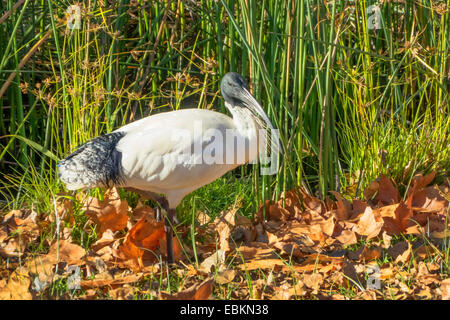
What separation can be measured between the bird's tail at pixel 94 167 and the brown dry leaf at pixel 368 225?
99 cm

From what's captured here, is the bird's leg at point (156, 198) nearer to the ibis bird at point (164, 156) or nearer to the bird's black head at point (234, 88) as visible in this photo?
the ibis bird at point (164, 156)

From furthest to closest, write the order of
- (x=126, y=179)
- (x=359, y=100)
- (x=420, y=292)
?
(x=359, y=100) < (x=126, y=179) < (x=420, y=292)

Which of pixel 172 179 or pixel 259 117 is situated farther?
pixel 259 117

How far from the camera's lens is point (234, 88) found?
293 centimetres

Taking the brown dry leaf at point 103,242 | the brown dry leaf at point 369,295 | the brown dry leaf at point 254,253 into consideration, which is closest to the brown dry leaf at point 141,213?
the brown dry leaf at point 103,242

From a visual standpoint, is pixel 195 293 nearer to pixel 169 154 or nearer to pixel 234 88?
pixel 169 154

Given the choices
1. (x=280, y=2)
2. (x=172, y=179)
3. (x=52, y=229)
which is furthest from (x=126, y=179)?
(x=280, y=2)

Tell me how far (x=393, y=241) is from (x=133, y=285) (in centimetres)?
109

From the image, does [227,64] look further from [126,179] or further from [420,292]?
[420,292]

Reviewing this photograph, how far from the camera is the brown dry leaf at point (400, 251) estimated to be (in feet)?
8.51

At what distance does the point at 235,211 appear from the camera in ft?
9.62

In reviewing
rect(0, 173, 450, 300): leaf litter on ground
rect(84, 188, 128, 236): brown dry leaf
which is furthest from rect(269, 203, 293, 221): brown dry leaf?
rect(84, 188, 128, 236): brown dry leaf

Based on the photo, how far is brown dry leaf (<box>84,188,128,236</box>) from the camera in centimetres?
284

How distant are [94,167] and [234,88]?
68 centimetres
